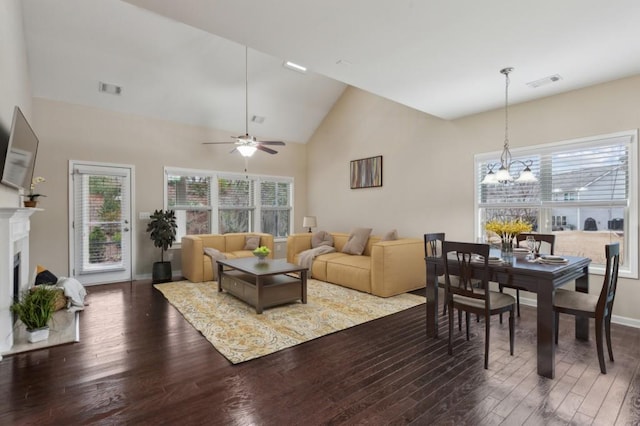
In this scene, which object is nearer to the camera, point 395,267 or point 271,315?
point 271,315

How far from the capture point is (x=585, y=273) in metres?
3.10

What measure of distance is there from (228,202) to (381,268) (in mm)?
3998

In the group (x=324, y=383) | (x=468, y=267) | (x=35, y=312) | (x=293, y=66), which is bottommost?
(x=324, y=383)

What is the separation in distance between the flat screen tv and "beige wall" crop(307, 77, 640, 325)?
5134mm

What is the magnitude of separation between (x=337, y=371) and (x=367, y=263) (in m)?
2.62

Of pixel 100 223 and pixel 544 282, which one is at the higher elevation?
pixel 100 223

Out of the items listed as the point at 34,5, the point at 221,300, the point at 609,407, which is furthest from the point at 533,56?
the point at 34,5

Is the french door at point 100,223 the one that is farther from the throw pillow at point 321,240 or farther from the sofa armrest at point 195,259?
the throw pillow at point 321,240

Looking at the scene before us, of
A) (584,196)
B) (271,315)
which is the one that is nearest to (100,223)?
(271,315)

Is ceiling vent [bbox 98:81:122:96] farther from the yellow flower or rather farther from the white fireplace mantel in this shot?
the yellow flower

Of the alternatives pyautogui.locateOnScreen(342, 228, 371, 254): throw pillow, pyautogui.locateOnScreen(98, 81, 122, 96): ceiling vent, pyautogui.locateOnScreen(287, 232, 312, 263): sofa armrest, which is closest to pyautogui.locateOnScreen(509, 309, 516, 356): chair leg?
pyautogui.locateOnScreen(342, 228, 371, 254): throw pillow

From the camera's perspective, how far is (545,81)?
A: 3.66 metres

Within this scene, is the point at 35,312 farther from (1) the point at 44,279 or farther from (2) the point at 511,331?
(2) the point at 511,331

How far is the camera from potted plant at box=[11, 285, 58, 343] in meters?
2.99
